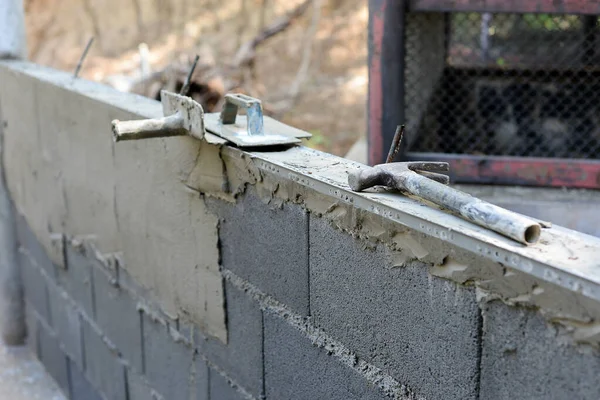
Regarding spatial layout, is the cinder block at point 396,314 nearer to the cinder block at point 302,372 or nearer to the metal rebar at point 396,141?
the cinder block at point 302,372

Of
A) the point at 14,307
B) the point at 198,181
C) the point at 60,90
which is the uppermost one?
the point at 60,90

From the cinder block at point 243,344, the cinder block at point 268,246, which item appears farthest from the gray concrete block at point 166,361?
the cinder block at point 268,246

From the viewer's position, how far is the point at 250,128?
2.29 metres

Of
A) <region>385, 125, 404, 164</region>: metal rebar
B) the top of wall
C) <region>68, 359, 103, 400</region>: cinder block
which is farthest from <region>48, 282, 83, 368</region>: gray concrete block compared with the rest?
<region>385, 125, 404, 164</region>: metal rebar

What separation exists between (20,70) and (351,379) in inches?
112

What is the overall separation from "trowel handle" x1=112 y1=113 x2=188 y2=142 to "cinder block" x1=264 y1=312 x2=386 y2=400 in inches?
23.8

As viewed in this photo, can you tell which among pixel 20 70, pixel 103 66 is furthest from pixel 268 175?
pixel 103 66

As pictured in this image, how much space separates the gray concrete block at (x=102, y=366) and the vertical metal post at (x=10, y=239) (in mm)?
1240

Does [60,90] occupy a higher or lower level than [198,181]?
higher

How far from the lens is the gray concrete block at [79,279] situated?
3.66 m

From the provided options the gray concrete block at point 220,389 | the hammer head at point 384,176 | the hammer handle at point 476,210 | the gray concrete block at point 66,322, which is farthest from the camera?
the gray concrete block at point 66,322

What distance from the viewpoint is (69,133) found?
3533 mm

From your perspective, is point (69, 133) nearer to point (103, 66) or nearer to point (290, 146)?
point (290, 146)

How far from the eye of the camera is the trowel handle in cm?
226
